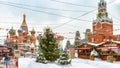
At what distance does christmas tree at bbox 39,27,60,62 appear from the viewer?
86.5ft

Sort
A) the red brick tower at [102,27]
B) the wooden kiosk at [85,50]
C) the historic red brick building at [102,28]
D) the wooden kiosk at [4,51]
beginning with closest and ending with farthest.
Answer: the wooden kiosk at [4,51], the wooden kiosk at [85,50], the historic red brick building at [102,28], the red brick tower at [102,27]

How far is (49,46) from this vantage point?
1037 inches

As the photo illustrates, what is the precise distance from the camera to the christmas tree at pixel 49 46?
2636 cm

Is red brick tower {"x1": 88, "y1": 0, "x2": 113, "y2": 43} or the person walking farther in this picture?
red brick tower {"x1": 88, "y1": 0, "x2": 113, "y2": 43}

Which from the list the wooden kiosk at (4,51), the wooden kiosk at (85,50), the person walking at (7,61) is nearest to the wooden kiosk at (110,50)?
the wooden kiosk at (85,50)

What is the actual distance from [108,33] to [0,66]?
120 ft

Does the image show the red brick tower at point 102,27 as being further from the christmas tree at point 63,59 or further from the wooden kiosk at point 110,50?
the christmas tree at point 63,59

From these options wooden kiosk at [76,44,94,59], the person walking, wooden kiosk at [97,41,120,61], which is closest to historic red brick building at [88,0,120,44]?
wooden kiosk at [76,44,94,59]

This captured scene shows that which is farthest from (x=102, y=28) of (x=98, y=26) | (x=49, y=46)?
(x=49, y=46)

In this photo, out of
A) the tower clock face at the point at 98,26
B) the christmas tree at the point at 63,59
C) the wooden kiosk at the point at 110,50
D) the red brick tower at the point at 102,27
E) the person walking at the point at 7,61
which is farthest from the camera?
the tower clock face at the point at 98,26

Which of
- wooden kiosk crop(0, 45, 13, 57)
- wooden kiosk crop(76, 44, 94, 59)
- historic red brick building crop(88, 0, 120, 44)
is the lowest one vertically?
wooden kiosk crop(76, 44, 94, 59)

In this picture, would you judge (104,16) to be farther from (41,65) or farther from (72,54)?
(41,65)

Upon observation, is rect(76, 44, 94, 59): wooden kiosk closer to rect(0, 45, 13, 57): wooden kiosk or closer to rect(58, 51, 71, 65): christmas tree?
rect(58, 51, 71, 65): christmas tree

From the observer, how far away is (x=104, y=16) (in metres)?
50.1
